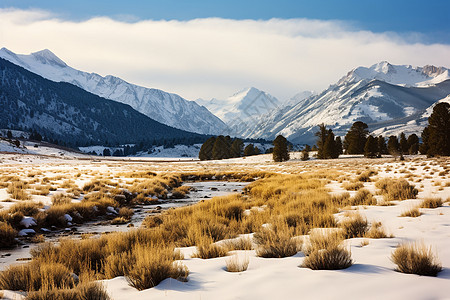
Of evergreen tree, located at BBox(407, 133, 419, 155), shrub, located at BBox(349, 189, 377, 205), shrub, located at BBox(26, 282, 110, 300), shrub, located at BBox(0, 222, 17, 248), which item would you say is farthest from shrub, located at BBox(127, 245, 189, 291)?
evergreen tree, located at BBox(407, 133, 419, 155)

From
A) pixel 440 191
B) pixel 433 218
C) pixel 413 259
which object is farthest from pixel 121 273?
pixel 440 191

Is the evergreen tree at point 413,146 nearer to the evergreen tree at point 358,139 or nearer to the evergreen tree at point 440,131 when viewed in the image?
the evergreen tree at point 358,139

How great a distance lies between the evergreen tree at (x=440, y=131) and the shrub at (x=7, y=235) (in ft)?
180

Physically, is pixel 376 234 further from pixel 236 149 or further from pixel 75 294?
pixel 236 149

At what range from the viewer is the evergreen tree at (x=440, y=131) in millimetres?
46500

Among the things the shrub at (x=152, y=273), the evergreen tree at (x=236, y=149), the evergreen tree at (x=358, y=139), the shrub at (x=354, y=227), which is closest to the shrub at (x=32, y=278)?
the shrub at (x=152, y=273)

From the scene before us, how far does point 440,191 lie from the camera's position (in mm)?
12164

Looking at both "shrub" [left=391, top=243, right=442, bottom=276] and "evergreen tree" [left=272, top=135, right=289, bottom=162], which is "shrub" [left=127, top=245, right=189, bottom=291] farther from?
"evergreen tree" [left=272, top=135, right=289, bottom=162]

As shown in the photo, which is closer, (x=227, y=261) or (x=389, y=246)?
Answer: (x=227, y=261)

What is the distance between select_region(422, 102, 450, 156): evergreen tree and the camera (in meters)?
46.5

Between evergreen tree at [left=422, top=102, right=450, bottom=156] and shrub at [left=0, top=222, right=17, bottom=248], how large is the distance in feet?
180

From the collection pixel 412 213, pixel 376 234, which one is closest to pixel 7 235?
pixel 376 234

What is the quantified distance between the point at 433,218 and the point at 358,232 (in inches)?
90.2

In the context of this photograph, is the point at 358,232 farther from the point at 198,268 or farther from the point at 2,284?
the point at 2,284
